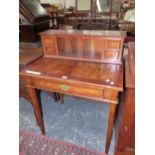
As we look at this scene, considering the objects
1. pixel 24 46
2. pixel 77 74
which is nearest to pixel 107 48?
pixel 77 74

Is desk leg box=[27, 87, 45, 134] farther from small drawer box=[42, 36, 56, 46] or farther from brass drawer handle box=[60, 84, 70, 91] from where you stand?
small drawer box=[42, 36, 56, 46]

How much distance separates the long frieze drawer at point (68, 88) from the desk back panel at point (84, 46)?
354 millimetres

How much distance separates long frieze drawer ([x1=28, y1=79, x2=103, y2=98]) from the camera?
1035 millimetres

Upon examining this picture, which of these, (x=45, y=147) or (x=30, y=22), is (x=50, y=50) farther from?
(x=45, y=147)

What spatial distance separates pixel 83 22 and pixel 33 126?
3.33 meters

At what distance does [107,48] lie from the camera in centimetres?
123

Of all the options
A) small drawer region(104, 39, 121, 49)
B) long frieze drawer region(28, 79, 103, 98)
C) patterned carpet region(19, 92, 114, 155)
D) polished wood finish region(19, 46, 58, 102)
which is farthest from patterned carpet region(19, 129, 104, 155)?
small drawer region(104, 39, 121, 49)

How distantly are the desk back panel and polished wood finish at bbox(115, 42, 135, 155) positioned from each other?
0.47 ft

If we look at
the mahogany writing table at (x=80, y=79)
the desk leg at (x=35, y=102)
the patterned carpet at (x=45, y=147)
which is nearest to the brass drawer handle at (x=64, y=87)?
the mahogany writing table at (x=80, y=79)

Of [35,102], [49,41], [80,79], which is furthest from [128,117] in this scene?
[49,41]

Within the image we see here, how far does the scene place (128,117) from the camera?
3.28 ft
